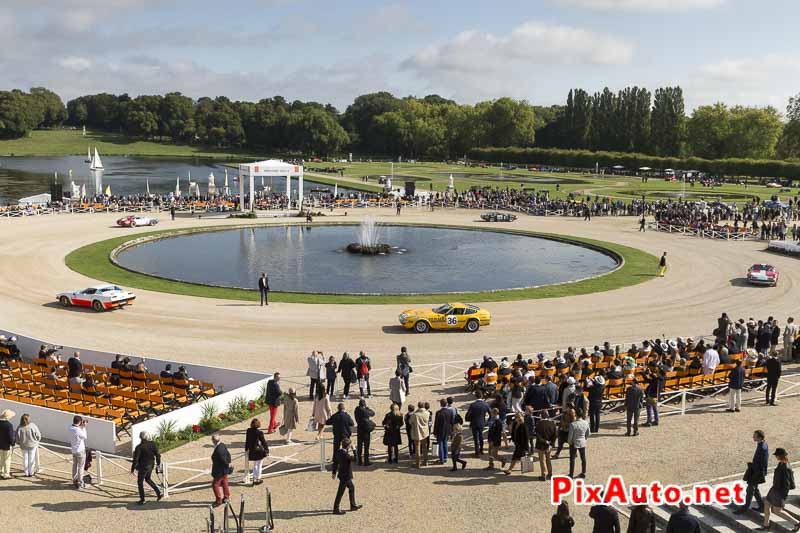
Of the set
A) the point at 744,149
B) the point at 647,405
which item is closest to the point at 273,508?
the point at 647,405

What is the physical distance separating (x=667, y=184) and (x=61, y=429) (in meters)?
114

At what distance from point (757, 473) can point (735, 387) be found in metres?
7.30

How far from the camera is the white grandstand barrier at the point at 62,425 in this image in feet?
57.6

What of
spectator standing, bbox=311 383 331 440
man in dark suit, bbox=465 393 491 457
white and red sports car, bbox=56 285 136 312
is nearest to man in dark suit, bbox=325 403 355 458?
spectator standing, bbox=311 383 331 440

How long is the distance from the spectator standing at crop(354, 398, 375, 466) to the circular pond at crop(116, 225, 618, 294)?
22.6 meters

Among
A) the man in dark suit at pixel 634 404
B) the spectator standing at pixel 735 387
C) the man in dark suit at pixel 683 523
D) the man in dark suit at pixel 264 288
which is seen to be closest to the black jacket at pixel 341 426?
the man in dark suit at pixel 683 523

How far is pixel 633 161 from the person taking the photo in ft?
479

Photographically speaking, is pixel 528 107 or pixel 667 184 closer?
pixel 667 184

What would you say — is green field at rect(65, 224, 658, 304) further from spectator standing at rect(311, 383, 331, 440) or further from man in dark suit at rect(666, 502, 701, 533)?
man in dark suit at rect(666, 502, 701, 533)

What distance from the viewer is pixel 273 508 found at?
14664 millimetres

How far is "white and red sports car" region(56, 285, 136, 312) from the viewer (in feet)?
111

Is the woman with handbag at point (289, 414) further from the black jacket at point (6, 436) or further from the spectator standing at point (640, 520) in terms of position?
the spectator standing at point (640, 520)

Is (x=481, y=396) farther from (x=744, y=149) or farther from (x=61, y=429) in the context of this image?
(x=744, y=149)
